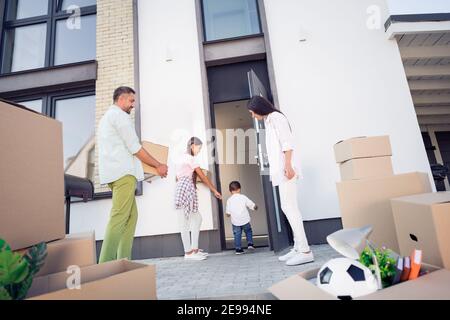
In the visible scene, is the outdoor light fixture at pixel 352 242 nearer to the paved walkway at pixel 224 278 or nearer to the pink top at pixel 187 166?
the paved walkway at pixel 224 278

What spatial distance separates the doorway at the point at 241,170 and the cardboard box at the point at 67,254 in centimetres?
384

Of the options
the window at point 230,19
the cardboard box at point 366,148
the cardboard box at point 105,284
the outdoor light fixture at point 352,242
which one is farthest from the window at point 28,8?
the outdoor light fixture at point 352,242

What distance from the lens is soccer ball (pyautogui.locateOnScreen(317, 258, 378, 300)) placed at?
95 cm

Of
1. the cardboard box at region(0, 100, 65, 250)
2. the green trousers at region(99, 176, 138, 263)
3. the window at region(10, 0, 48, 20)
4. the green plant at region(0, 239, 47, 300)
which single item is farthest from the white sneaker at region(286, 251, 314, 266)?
the window at region(10, 0, 48, 20)

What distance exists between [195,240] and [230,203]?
799mm

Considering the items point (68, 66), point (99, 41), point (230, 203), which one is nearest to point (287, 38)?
point (230, 203)

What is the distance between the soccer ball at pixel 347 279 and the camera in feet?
3.11

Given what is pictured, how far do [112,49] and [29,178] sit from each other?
3.31 metres

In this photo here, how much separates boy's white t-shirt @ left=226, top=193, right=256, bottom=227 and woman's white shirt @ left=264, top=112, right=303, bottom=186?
1209mm

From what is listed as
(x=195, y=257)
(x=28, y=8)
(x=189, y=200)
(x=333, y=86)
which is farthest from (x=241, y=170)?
(x=28, y=8)
